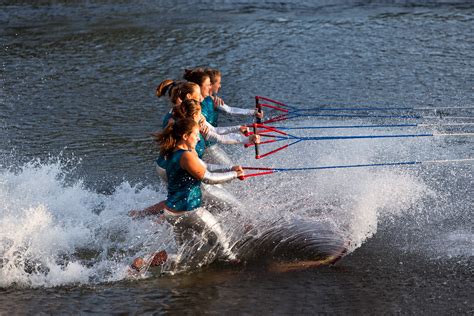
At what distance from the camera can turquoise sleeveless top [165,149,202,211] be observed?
6621 mm

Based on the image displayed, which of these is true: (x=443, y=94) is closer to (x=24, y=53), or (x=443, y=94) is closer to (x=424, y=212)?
(x=424, y=212)

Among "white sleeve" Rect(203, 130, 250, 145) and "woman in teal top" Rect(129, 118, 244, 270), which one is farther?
"white sleeve" Rect(203, 130, 250, 145)

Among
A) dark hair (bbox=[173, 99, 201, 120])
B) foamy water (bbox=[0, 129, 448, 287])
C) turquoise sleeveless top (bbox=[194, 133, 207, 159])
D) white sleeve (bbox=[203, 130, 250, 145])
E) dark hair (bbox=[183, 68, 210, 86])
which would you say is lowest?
foamy water (bbox=[0, 129, 448, 287])

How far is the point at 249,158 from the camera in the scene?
32.0ft

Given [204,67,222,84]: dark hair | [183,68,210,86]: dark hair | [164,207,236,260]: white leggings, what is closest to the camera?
[164,207,236,260]: white leggings

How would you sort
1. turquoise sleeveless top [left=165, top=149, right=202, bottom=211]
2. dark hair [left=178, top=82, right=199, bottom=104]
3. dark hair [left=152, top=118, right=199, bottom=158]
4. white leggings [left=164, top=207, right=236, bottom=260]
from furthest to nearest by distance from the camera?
dark hair [left=178, top=82, right=199, bottom=104], white leggings [left=164, top=207, right=236, bottom=260], turquoise sleeveless top [left=165, top=149, right=202, bottom=211], dark hair [left=152, top=118, right=199, bottom=158]

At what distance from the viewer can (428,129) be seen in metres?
10.5

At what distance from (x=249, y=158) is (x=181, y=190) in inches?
125

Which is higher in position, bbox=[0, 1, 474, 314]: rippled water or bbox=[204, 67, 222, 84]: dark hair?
bbox=[204, 67, 222, 84]: dark hair

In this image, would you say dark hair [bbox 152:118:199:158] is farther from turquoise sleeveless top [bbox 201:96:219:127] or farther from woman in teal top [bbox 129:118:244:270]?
turquoise sleeveless top [bbox 201:96:219:127]

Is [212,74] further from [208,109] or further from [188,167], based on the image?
[188,167]

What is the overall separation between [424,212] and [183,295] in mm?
2733

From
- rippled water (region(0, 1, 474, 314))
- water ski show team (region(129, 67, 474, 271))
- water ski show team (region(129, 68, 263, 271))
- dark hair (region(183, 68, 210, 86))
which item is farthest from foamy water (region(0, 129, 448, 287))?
dark hair (region(183, 68, 210, 86))

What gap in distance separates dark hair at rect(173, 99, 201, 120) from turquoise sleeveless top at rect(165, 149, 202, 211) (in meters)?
0.50
